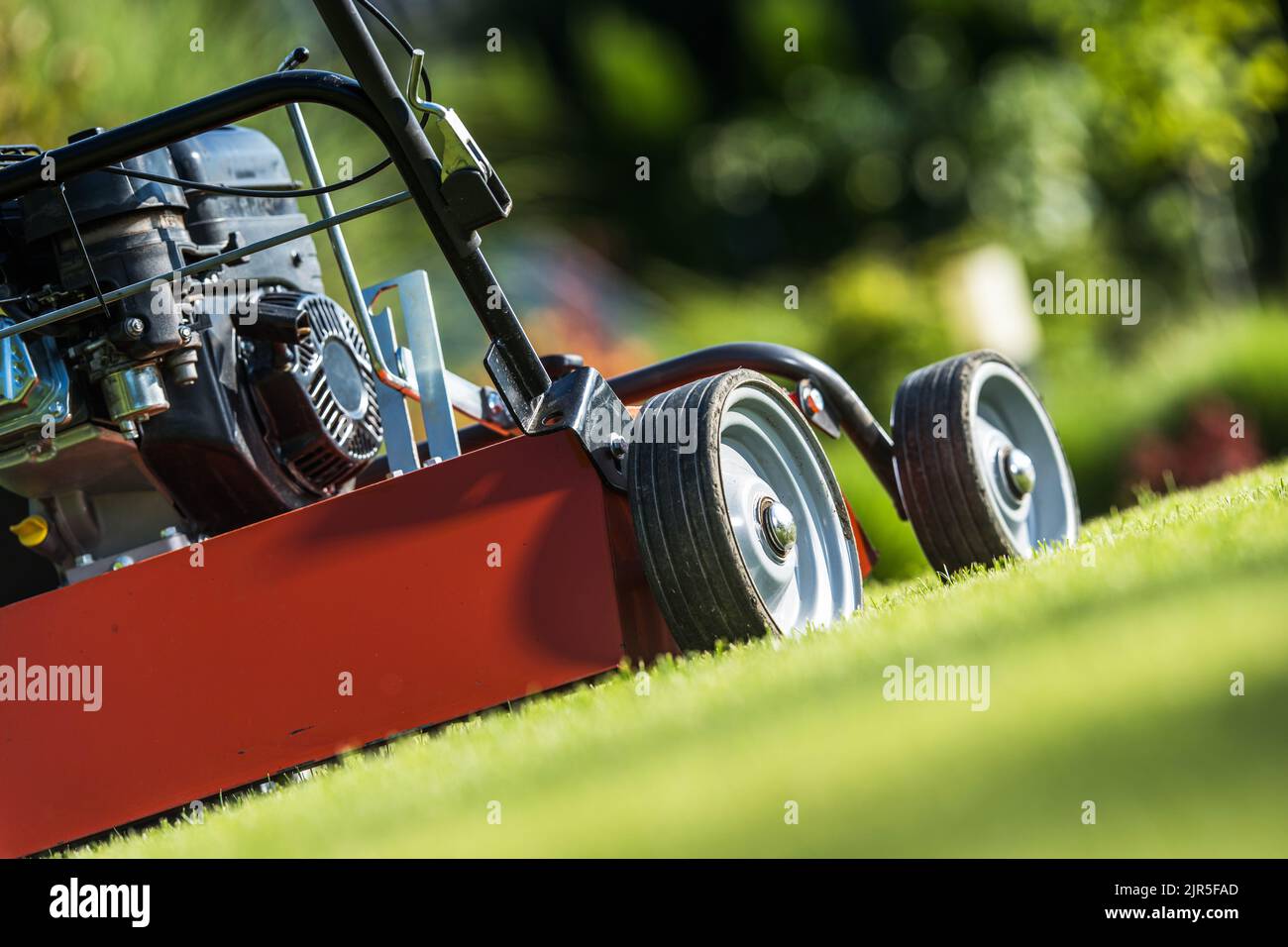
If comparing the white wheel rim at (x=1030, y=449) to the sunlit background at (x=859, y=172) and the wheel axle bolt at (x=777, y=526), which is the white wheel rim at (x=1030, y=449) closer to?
the wheel axle bolt at (x=777, y=526)

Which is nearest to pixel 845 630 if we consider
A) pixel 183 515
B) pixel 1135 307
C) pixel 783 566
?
pixel 783 566

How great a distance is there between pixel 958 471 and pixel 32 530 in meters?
2.21

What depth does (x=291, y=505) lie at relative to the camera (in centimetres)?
385

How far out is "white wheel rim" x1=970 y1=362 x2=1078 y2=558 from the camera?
4.33 meters

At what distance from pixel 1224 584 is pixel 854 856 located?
1.13m

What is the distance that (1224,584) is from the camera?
2.72 metres

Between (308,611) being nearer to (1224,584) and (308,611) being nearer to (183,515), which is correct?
(183,515)

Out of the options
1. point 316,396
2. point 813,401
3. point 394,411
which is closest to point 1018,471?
point 813,401

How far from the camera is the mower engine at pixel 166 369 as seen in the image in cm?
337

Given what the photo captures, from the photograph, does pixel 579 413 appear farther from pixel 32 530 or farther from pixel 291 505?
pixel 32 530

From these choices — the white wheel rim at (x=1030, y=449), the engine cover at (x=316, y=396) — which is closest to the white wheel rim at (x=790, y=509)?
the white wheel rim at (x=1030, y=449)

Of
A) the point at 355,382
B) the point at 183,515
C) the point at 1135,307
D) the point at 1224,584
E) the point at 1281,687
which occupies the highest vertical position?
the point at 1135,307

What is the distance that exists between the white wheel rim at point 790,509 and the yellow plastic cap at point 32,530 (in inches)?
63.2
